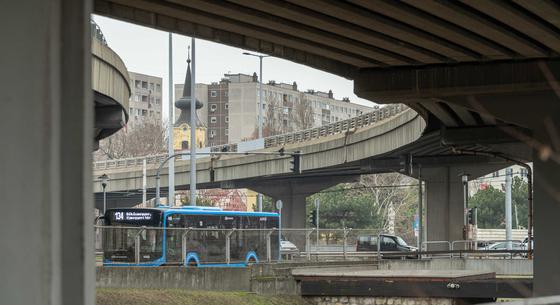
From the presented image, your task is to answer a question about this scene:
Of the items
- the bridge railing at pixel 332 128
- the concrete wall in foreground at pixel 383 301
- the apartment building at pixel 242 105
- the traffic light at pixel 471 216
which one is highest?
the apartment building at pixel 242 105

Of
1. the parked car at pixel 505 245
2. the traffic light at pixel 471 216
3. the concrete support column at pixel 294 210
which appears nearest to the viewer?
the traffic light at pixel 471 216

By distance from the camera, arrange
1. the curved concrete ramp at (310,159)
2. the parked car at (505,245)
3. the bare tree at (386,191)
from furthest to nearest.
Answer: the bare tree at (386,191)
the parked car at (505,245)
the curved concrete ramp at (310,159)

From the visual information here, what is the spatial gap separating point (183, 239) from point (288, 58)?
1198 cm

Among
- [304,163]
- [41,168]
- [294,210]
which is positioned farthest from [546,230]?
[294,210]

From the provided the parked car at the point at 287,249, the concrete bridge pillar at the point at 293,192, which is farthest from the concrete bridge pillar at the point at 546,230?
the concrete bridge pillar at the point at 293,192

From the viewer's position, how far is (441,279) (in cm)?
2950

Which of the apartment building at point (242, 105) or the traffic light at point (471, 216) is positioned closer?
the traffic light at point (471, 216)

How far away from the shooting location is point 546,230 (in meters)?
25.2

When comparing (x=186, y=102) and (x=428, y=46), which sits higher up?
(x=186, y=102)

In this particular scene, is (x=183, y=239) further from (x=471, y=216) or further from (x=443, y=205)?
(x=443, y=205)

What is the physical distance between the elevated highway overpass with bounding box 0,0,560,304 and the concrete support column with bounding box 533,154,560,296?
1.2 inches

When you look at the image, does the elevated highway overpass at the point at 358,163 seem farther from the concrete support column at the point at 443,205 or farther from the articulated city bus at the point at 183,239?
the articulated city bus at the point at 183,239

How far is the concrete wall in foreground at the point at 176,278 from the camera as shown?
26344mm

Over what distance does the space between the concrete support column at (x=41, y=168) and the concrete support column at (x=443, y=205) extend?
5251 cm
